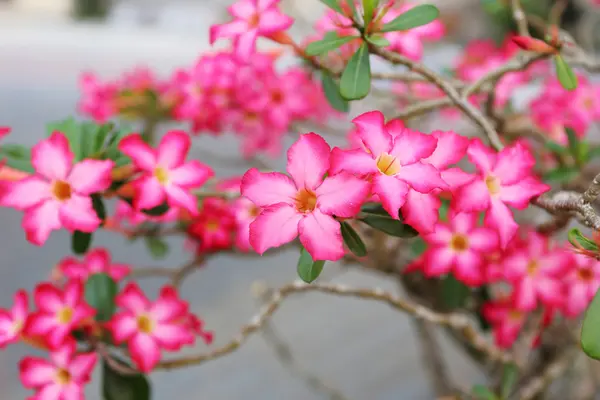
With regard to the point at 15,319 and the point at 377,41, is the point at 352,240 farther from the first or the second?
the point at 15,319

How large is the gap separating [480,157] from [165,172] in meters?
0.27

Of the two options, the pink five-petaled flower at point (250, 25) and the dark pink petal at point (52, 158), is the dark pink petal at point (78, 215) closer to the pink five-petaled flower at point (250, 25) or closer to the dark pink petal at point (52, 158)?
the dark pink petal at point (52, 158)

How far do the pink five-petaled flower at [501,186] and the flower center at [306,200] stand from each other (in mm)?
115

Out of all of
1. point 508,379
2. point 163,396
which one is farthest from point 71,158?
point 163,396

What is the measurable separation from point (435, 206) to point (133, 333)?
348 millimetres

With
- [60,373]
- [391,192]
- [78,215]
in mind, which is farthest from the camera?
[60,373]

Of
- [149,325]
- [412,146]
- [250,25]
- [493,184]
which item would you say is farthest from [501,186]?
[149,325]

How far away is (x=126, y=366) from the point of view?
59 centimetres

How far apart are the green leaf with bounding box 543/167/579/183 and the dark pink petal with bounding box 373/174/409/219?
1.37ft

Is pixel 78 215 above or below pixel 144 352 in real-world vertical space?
above

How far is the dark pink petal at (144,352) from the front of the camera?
1.85 ft

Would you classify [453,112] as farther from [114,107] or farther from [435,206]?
[435,206]

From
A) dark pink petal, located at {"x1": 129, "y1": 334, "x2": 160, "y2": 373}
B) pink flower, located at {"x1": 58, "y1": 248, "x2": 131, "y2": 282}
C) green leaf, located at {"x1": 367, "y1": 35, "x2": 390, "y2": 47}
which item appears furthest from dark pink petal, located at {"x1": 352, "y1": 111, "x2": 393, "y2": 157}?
pink flower, located at {"x1": 58, "y1": 248, "x2": 131, "y2": 282}

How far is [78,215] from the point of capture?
451mm
